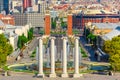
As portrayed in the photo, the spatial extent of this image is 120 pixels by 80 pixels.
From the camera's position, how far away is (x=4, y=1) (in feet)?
643

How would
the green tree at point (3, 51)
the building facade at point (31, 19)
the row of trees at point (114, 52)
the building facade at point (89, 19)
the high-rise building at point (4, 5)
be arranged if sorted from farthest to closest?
the high-rise building at point (4, 5) → the building facade at point (89, 19) → the building facade at point (31, 19) → the green tree at point (3, 51) → the row of trees at point (114, 52)

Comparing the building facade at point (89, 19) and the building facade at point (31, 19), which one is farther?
the building facade at point (89, 19)

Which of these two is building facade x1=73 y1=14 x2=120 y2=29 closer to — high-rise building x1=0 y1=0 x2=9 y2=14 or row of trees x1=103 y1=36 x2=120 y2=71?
high-rise building x1=0 y1=0 x2=9 y2=14

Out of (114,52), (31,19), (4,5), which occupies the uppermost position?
(114,52)

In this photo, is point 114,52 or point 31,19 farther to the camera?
point 31,19

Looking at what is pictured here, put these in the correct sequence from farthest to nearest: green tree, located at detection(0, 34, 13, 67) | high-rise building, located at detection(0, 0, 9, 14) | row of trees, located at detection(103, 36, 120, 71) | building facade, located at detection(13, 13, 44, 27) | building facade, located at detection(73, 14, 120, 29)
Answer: high-rise building, located at detection(0, 0, 9, 14), building facade, located at detection(73, 14, 120, 29), building facade, located at detection(13, 13, 44, 27), green tree, located at detection(0, 34, 13, 67), row of trees, located at detection(103, 36, 120, 71)

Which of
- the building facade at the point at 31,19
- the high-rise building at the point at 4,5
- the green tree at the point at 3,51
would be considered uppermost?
the green tree at the point at 3,51

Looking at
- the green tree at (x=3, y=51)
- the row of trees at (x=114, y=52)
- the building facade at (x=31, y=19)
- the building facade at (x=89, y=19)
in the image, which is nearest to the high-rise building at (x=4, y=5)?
the building facade at (x=31, y=19)

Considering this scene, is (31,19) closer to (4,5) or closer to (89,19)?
(89,19)

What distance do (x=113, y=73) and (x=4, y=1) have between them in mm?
150447

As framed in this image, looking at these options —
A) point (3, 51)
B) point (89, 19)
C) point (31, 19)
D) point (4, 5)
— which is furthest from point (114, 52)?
point (4, 5)

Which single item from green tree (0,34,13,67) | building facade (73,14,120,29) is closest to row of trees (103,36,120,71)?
green tree (0,34,13,67)

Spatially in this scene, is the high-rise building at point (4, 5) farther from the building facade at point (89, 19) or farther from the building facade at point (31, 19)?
the building facade at point (89, 19)

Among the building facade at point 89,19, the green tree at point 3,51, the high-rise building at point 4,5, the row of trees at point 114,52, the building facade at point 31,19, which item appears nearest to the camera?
the row of trees at point 114,52
